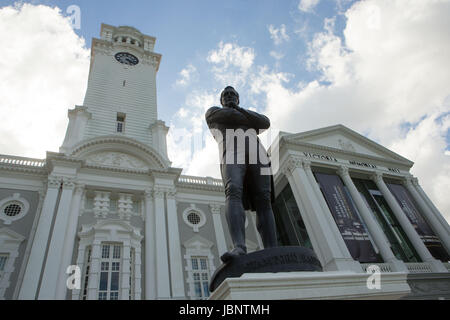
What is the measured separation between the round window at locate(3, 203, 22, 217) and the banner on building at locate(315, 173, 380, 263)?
1691 cm

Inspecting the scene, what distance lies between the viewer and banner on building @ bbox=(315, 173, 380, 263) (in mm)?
15609

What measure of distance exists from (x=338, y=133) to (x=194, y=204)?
1202 centimetres

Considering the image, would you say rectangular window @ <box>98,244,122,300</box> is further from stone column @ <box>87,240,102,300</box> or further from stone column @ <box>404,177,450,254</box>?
stone column @ <box>404,177,450,254</box>

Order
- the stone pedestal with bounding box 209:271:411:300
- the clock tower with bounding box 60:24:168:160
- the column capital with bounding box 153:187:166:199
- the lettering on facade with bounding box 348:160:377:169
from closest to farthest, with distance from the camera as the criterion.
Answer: the stone pedestal with bounding box 209:271:411:300 → the column capital with bounding box 153:187:166:199 → the clock tower with bounding box 60:24:168:160 → the lettering on facade with bounding box 348:160:377:169

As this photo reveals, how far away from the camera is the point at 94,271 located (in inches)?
536

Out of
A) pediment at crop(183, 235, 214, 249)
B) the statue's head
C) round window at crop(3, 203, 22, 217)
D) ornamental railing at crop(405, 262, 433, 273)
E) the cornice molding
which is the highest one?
the cornice molding

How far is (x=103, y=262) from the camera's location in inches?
566

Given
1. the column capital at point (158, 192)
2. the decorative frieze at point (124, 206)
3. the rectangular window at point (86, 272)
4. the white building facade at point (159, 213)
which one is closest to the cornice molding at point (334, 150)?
the white building facade at point (159, 213)

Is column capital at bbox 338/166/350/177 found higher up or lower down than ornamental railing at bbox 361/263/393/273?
higher up

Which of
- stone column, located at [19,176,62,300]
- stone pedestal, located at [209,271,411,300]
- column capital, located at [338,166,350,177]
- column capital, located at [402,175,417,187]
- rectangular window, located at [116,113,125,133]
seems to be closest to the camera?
stone pedestal, located at [209,271,411,300]

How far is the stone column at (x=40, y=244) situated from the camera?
1203 cm

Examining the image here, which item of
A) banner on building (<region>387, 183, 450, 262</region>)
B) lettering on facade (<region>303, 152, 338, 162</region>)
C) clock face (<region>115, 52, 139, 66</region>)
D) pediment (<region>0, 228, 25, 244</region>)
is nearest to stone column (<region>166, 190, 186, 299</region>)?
pediment (<region>0, 228, 25, 244</region>)
